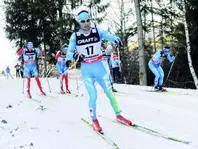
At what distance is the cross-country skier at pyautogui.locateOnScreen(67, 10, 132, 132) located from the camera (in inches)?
272

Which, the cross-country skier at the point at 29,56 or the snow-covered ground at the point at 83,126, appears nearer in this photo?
the snow-covered ground at the point at 83,126

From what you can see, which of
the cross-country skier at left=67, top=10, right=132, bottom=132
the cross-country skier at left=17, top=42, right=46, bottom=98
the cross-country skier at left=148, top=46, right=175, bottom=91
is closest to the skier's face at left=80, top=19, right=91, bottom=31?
the cross-country skier at left=67, top=10, right=132, bottom=132

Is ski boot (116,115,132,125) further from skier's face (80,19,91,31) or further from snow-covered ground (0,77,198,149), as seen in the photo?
skier's face (80,19,91,31)

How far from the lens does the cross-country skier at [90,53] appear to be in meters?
6.91

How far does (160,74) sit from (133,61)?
20960 millimetres

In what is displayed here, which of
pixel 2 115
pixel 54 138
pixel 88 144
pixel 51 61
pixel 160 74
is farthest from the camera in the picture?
pixel 51 61

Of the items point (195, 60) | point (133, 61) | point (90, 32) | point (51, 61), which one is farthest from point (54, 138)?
point (51, 61)

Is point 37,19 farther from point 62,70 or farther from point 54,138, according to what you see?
point 54,138

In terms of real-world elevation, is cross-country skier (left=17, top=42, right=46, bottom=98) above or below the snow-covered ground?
above

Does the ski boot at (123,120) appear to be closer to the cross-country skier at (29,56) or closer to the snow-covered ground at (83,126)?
the snow-covered ground at (83,126)

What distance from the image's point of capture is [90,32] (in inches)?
275

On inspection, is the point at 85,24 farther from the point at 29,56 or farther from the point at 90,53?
the point at 29,56

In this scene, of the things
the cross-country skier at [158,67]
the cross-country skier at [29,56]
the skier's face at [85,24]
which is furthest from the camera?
the cross-country skier at [158,67]

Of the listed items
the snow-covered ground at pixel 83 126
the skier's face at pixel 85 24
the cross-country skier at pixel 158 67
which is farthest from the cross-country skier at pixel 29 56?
the skier's face at pixel 85 24
